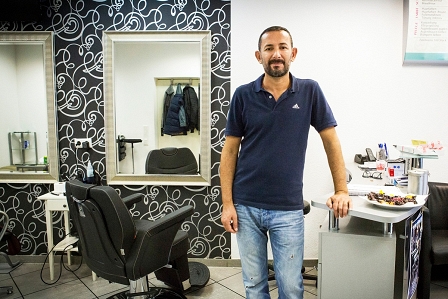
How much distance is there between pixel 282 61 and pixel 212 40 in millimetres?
1526

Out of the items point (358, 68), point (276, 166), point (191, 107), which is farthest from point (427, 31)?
point (276, 166)

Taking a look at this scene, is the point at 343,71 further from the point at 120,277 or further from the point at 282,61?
the point at 120,277

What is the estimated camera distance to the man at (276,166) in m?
1.58

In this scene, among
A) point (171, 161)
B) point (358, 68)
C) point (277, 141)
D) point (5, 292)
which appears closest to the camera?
point (277, 141)

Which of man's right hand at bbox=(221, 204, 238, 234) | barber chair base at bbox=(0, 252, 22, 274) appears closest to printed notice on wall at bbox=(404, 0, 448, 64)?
man's right hand at bbox=(221, 204, 238, 234)

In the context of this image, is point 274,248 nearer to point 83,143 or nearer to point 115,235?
point 115,235

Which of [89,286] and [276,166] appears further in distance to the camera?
[89,286]

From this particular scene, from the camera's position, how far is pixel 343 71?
298cm

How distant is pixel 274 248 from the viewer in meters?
1.66

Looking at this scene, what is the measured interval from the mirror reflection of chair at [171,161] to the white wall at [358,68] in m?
0.76

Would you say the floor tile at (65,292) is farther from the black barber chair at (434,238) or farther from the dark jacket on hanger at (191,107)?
the black barber chair at (434,238)

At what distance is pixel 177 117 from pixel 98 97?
28.2 inches

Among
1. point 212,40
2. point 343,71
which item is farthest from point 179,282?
point 343,71

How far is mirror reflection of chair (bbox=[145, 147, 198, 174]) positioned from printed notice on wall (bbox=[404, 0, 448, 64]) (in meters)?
2.01
